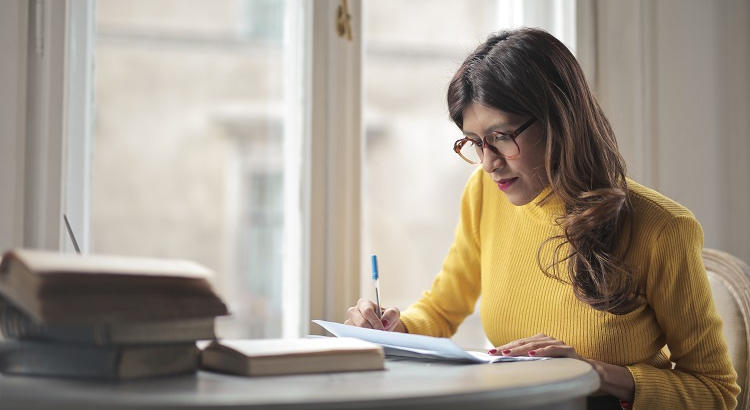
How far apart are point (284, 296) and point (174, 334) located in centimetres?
124

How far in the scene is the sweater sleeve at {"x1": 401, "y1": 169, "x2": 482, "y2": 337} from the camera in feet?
6.12

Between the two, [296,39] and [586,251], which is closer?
[586,251]

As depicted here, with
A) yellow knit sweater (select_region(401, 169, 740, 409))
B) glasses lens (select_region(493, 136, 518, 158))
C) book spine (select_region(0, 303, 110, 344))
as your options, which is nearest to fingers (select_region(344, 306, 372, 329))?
yellow knit sweater (select_region(401, 169, 740, 409))

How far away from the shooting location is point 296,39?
2.19 meters

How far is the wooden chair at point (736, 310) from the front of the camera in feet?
6.03

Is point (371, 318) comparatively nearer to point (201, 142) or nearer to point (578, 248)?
point (578, 248)

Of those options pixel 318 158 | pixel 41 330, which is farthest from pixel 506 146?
pixel 41 330

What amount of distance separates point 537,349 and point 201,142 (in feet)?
4.07

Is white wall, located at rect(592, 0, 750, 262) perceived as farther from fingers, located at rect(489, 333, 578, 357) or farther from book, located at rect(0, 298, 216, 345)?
book, located at rect(0, 298, 216, 345)

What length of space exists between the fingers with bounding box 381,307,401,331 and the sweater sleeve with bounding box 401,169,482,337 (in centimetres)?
22

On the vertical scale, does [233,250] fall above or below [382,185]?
below

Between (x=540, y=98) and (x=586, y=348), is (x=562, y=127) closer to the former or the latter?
(x=540, y=98)

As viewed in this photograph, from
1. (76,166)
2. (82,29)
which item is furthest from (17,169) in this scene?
(82,29)

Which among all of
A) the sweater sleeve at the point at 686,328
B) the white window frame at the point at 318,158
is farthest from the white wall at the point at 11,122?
the sweater sleeve at the point at 686,328
